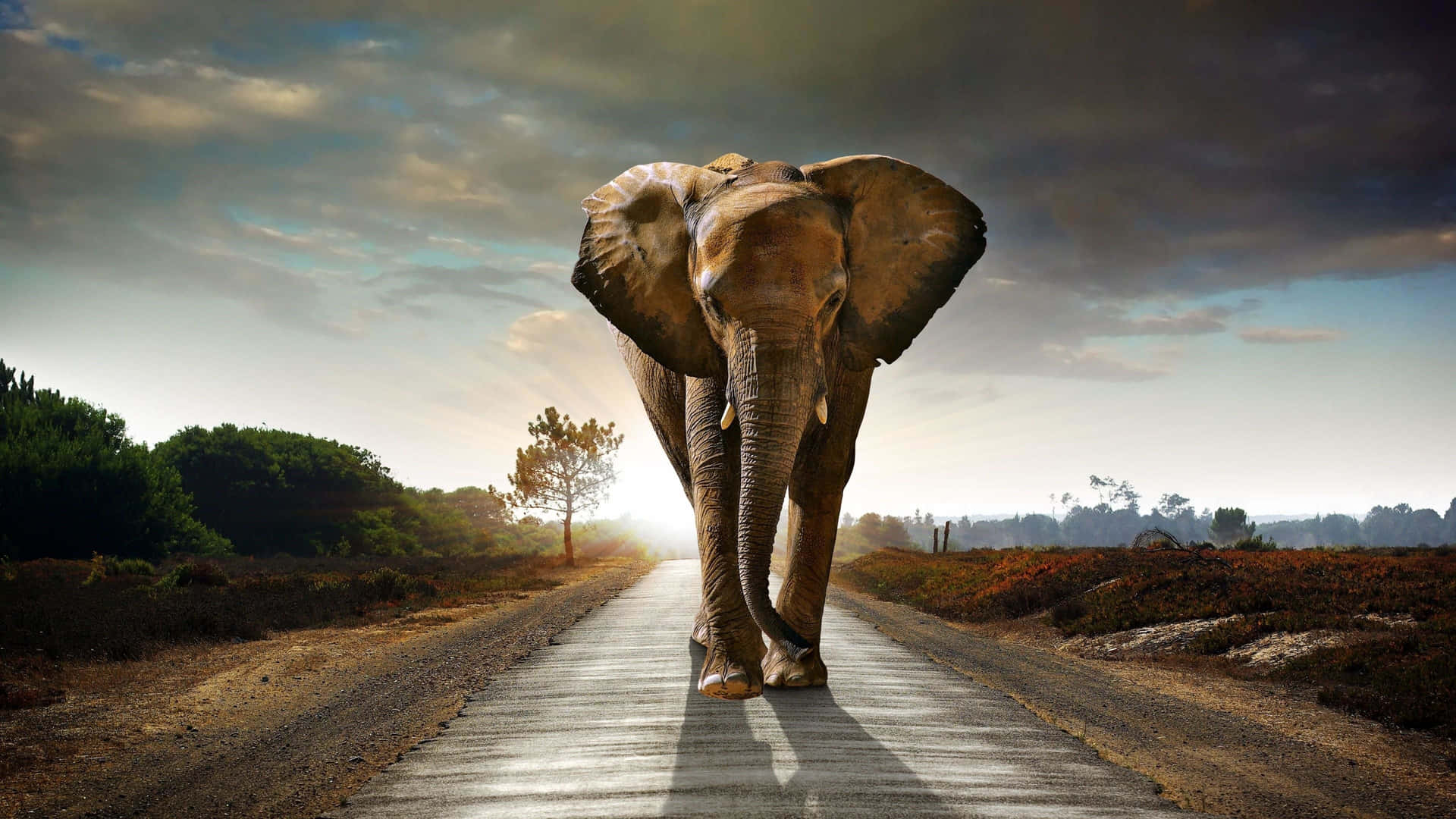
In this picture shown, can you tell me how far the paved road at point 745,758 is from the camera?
4.77 meters

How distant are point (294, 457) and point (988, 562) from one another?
4581 cm

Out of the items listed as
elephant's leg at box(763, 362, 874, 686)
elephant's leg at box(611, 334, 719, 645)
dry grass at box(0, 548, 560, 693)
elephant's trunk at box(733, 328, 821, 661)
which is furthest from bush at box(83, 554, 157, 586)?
elephant's trunk at box(733, 328, 821, 661)

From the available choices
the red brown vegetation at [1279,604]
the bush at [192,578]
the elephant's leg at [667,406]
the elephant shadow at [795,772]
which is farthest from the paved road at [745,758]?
the bush at [192,578]

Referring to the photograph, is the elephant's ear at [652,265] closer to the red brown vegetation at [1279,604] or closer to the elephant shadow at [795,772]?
the elephant shadow at [795,772]

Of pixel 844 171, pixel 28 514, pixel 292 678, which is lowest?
pixel 292 678

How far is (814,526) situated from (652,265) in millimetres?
2744

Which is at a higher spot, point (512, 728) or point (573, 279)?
point (573, 279)

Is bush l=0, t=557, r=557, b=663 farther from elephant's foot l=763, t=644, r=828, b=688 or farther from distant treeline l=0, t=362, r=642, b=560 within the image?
elephant's foot l=763, t=644, r=828, b=688

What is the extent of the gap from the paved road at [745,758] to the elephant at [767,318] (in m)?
0.55

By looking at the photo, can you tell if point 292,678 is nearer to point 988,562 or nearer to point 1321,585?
point 1321,585

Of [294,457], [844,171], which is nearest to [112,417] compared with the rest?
[294,457]

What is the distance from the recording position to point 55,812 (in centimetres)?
547

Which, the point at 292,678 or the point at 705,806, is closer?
the point at 705,806

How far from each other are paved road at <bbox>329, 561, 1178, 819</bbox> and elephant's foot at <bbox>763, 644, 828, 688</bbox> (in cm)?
10
